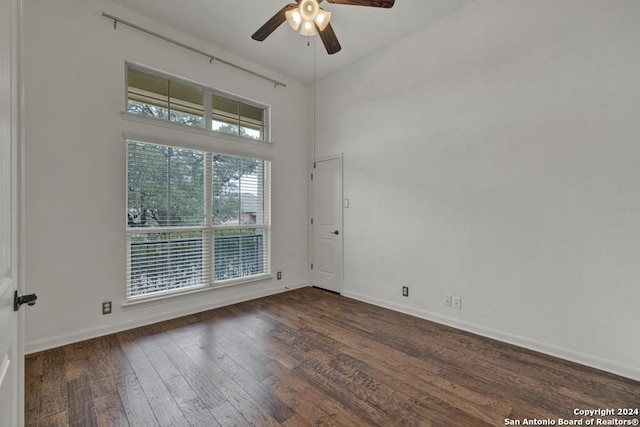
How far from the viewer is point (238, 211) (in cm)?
405

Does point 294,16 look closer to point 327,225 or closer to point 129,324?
point 327,225

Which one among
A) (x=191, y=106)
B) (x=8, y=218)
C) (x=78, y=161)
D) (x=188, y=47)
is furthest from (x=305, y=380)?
(x=188, y=47)

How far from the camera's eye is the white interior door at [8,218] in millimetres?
877

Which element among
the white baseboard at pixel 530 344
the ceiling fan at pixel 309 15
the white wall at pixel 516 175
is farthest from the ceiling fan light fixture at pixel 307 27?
the white baseboard at pixel 530 344

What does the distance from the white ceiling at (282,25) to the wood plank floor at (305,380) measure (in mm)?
3476

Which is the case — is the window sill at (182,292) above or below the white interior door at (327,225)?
below

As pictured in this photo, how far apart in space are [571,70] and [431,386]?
9.49 ft

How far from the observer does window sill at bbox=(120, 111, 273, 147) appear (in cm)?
312

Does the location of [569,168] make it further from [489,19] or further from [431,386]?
[431,386]

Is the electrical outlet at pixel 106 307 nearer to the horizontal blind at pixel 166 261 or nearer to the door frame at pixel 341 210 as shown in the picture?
the horizontal blind at pixel 166 261

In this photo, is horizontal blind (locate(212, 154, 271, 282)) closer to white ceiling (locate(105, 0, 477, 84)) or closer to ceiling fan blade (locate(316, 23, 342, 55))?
white ceiling (locate(105, 0, 477, 84))

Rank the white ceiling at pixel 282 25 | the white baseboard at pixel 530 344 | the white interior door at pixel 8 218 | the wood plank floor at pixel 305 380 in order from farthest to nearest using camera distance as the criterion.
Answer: the white ceiling at pixel 282 25
the white baseboard at pixel 530 344
the wood plank floor at pixel 305 380
the white interior door at pixel 8 218

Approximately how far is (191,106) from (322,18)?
2059 mm

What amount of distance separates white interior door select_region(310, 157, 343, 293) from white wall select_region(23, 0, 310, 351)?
2090 millimetres
